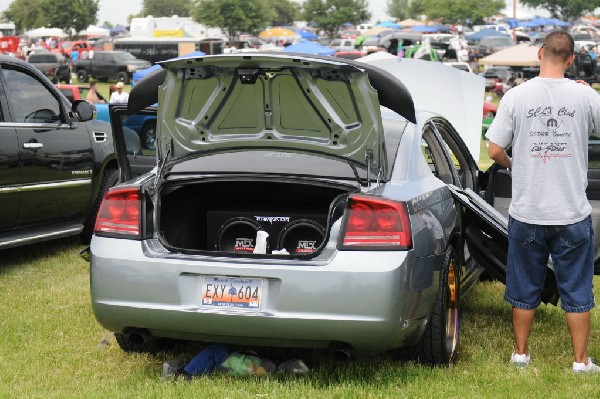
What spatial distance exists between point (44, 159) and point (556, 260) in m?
4.68

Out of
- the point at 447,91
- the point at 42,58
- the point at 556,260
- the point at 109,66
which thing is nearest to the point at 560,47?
the point at 556,260

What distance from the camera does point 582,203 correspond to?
5.10m

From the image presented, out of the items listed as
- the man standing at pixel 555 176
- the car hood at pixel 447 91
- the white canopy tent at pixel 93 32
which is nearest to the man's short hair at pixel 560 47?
the man standing at pixel 555 176

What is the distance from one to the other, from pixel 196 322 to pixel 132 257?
1.46 ft

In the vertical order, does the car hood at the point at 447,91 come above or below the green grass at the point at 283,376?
above

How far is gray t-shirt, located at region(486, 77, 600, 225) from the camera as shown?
16.6ft

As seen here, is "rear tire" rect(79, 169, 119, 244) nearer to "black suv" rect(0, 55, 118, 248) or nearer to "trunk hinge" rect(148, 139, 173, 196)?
"black suv" rect(0, 55, 118, 248)

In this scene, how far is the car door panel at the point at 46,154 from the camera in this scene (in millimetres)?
8148

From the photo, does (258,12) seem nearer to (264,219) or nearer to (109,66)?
(109,66)

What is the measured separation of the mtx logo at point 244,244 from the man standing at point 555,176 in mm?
1413

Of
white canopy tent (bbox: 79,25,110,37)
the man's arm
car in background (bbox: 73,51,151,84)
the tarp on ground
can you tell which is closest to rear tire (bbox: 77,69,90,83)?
car in background (bbox: 73,51,151,84)

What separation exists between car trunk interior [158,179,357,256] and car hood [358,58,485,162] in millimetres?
7256

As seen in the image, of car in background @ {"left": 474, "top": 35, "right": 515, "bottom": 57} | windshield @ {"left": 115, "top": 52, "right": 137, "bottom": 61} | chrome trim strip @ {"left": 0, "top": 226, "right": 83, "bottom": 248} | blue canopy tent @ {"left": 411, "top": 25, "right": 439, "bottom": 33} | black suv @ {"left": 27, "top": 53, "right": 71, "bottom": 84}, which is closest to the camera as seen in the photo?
chrome trim strip @ {"left": 0, "top": 226, "right": 83, "bottom": 248}

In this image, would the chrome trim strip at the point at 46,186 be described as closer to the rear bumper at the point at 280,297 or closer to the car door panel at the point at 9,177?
the car door panel at the point at 9,177
